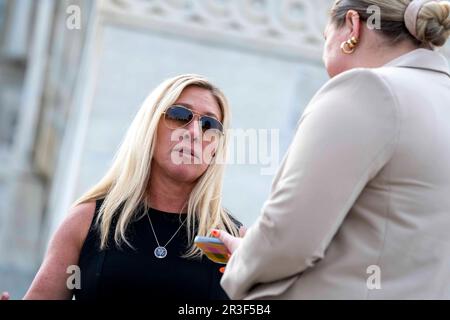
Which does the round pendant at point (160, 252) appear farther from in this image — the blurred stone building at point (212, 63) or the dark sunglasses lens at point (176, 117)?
the blurred stone building at point (212, 63)

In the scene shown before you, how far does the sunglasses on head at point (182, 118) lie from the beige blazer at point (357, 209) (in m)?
0.96

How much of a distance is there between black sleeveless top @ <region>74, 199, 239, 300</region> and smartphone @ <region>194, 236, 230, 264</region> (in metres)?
0.49

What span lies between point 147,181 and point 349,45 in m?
0.94

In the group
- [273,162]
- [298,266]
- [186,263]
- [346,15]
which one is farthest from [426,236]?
[273,162]

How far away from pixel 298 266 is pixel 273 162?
3.60 meters

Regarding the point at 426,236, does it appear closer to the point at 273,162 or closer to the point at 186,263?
the point at 186,263

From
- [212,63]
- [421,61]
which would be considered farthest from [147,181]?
[212,63]

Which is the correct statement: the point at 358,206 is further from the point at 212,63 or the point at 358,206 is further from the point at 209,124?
the point at 212,63

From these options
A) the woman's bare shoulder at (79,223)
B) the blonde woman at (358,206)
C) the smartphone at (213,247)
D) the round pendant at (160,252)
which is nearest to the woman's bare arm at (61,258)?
the woman's bare shoulder at (79,223)

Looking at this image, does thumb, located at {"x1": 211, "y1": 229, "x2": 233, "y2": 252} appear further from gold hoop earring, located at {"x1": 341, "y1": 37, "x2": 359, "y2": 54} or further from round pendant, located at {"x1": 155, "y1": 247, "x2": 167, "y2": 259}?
round pendant, located at {"x1": 155, "y1": 247, "x2": 167, "y2": 259}

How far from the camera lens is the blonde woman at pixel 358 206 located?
2414 mm

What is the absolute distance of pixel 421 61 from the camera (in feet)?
8.79

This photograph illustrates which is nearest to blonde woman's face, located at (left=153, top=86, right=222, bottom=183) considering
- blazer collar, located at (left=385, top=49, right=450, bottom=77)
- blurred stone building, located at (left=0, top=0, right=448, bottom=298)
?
blazer collar, located at (left=385, top=49, right=450, bottom=77)

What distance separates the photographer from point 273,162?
19.7 ft
